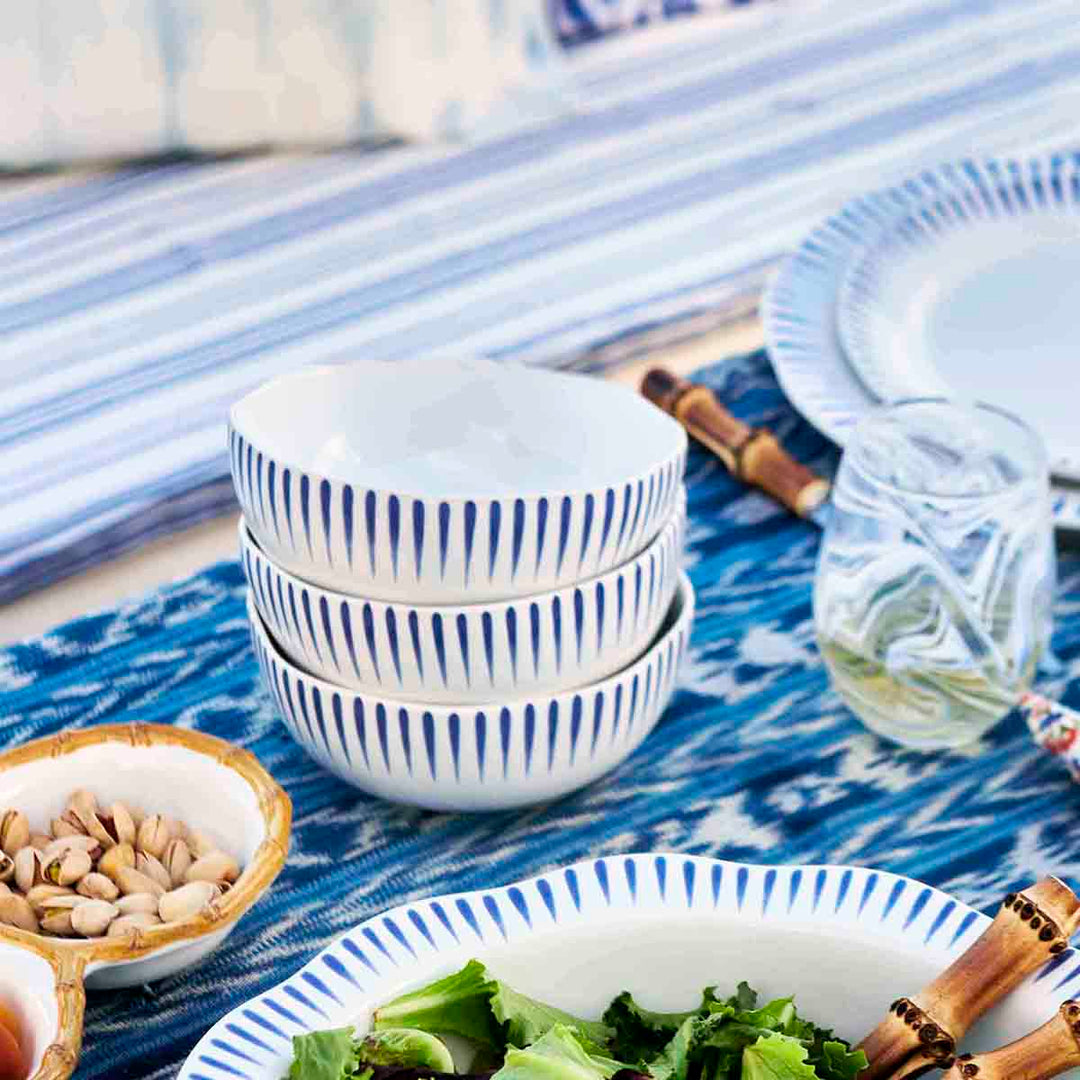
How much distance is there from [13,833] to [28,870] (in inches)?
1.0

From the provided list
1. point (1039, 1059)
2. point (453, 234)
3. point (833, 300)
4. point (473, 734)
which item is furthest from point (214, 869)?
point (453, 234)

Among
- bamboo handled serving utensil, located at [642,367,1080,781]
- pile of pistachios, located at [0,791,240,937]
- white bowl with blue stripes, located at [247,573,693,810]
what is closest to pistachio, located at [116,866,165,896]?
pile of pistachios, located at [0,791,240,937]

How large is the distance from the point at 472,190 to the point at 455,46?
5.0 inches

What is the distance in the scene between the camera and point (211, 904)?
2.35ft

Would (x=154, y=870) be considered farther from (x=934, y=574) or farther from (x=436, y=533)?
(x=934, y=574)

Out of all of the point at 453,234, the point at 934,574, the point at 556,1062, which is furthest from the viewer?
the point at 453,234

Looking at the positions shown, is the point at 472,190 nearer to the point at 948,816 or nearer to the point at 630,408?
the point at 630,408

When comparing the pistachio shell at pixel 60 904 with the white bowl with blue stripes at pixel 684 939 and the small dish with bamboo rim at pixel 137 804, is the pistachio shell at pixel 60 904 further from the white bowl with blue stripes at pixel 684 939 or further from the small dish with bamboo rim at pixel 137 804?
the white bowl with blue stripes at pixel 684 939

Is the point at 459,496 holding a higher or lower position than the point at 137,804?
higher

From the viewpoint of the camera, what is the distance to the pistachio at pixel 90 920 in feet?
2.37

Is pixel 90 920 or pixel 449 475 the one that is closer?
pixel 90 920

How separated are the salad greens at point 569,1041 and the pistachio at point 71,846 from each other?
186 millimetres

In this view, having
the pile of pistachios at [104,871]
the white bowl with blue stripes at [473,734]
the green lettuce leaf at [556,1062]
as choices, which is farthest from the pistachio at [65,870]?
the green lettuce leaf at [556,1062]

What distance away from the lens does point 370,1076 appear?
0.61 meters
